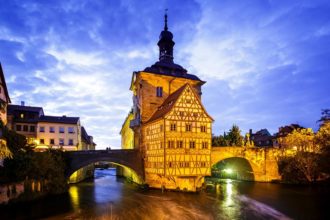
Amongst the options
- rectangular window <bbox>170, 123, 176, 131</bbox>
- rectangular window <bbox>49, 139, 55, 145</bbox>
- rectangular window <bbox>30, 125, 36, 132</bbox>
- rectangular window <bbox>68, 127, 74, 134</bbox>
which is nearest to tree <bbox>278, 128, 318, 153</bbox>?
rectangular window <bbox>170, 123, 176, 131</bbox>

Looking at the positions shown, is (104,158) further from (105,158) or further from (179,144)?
(179,144)

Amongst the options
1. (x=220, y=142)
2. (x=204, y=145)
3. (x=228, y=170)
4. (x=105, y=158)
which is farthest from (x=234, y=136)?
(x=105, y=158)

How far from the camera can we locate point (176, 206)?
25953 mm

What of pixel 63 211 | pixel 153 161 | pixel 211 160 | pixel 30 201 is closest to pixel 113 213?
pixel 63 211

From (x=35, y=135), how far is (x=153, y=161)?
24868 mm

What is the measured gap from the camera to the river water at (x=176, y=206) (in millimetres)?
22702

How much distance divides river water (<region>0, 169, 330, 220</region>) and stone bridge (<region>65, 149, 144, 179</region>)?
151 inches

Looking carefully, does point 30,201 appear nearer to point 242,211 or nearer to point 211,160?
point 242,211

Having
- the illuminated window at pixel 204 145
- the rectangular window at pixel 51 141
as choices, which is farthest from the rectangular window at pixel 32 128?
the illuminated window at pixel 204 145

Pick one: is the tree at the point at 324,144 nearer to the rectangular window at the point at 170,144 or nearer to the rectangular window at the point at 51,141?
the rectangular window at the point at 170,144

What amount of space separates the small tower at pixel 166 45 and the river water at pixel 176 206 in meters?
21.7

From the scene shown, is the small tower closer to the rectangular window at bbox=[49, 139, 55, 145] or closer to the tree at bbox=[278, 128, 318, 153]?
the tree at bbox=[278, 128, 318, 153]

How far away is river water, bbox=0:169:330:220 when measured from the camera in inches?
894

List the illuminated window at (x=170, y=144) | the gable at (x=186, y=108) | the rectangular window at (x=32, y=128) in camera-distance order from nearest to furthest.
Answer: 1. the illuminated window at (x=170, y=144)
2. the gable at (x=186, y=108)
3. the rectangular window at (x=32, y=128)
